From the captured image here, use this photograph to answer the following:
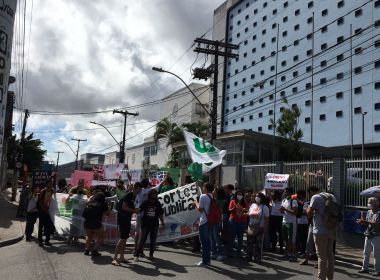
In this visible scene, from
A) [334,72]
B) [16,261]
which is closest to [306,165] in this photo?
[16,261]

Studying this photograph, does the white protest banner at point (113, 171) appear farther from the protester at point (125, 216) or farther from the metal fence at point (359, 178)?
the protester at point (125, 216)

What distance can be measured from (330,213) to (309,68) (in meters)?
55.1

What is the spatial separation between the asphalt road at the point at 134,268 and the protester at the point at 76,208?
1.10 m

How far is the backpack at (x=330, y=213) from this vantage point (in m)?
8.31

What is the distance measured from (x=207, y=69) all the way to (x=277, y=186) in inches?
442

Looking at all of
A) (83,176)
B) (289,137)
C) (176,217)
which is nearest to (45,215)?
(176,217)

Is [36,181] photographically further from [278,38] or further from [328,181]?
[278,38]

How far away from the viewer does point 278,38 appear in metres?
70.1

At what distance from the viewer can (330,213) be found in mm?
8375

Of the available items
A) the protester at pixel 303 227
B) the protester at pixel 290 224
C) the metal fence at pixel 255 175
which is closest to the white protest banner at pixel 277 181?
the metal fence at pixel 255 175

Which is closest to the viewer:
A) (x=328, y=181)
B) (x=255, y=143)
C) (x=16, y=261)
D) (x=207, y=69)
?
(x=16, y=261)

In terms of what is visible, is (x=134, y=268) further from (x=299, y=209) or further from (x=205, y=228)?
(x=299, y=209)

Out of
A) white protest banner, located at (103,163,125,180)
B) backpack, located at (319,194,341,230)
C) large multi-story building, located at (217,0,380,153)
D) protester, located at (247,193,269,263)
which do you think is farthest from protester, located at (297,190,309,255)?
large multi-story building, located at (217,0,380,153)

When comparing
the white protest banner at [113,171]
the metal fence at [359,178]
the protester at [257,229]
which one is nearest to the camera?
the protester at [257,229]
